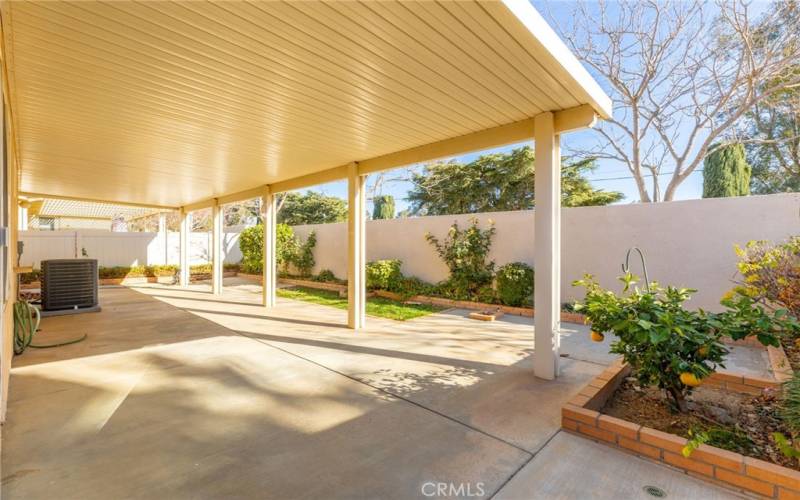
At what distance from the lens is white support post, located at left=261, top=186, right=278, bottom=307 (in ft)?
27.7

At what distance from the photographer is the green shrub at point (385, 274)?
9594mm

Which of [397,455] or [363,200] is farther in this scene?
[363,200]

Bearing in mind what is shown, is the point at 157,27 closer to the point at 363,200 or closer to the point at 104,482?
the point at 104,482

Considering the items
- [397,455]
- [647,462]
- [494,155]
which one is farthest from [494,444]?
[494,155]

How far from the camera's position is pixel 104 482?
2139 mm

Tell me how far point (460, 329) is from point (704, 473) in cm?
403

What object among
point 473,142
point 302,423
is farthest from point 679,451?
point 473,142

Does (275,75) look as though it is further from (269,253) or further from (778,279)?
(269,253)

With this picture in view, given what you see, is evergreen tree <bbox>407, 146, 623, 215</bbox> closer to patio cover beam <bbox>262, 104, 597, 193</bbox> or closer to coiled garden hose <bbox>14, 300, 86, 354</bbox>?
patio cover beam <bbox>262, 104, 597, 193</bbox>

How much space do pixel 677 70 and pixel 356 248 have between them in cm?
1034

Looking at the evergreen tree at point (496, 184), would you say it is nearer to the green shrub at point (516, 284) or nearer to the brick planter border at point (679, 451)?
the green shrub at point (516, 284)

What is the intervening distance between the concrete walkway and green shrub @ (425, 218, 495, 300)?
295 cm

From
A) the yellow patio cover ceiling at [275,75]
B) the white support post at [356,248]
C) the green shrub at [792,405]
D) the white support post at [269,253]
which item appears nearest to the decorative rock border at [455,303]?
the white support post at [269,253]

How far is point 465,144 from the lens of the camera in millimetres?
4684
